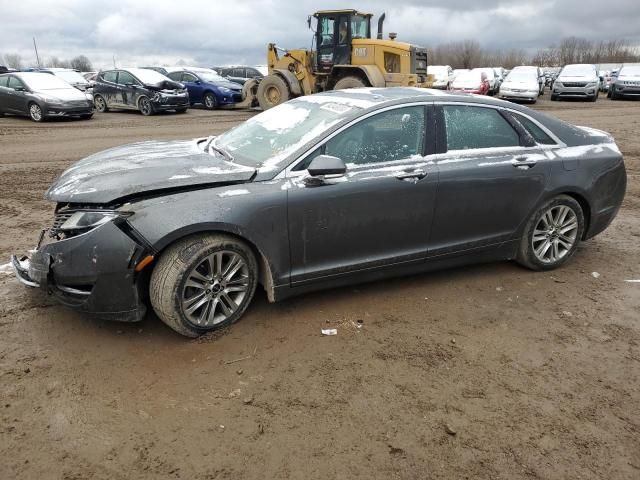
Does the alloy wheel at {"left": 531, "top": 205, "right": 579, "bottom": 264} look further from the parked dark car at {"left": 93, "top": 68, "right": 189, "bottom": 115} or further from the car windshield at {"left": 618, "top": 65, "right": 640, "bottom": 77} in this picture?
the car windshield at {"left": 618, "top": 65, "right": 640, "bottom": 77}

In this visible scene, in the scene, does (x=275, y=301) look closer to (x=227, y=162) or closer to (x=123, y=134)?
(x=227, y=162)

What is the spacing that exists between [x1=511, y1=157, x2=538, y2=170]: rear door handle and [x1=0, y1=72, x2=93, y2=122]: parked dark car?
1466cm

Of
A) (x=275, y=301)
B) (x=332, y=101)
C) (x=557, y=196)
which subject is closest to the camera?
(x=275, y=301)

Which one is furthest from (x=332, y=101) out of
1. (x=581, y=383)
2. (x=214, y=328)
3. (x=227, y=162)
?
(x=581, y=383)

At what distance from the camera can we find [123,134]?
12914 millimetres

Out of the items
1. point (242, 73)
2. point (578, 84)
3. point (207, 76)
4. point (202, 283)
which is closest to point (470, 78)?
point (578, 84)

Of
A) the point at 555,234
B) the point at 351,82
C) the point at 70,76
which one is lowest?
the point at 555,234

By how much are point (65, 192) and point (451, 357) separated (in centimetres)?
284

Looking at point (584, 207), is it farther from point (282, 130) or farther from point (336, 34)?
point (336, 34)

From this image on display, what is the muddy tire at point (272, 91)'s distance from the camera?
17250 millimetres

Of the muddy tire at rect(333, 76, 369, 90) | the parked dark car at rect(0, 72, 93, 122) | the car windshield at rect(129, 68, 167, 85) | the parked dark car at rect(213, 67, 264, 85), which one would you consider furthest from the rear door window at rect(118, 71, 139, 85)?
the parked dark car at rect(213, 67, 264, 85)

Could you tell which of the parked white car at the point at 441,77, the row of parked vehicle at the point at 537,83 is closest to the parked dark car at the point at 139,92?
the row of parked vehicle at the point at 537,83

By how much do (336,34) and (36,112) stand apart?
945 cm

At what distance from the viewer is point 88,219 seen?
334 cm
